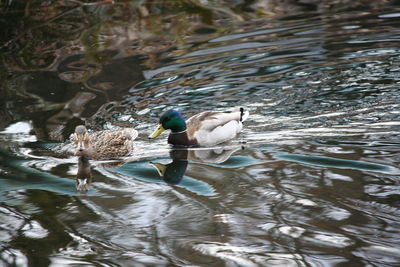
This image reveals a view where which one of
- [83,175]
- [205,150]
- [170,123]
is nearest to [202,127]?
[205,150]

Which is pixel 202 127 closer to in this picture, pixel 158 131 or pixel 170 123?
pixel 170 123

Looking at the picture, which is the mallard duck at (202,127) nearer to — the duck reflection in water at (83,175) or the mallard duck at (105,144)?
the mallard duck at (105,144)

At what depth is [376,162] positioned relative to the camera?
293 inches

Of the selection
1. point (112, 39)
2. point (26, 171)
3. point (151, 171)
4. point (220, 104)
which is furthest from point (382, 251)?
point (112, 39)

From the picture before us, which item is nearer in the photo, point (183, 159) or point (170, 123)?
point (183, 159)

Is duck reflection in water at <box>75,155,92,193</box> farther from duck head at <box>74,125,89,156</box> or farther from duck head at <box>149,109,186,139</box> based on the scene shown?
duck head at <box>149,109,186,139</box>

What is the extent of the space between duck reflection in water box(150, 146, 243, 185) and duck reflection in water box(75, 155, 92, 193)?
Result: 734 millimetres

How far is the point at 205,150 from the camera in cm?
884

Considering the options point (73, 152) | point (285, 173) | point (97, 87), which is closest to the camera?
point (285, 173)

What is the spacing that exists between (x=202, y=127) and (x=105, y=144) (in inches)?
49.3

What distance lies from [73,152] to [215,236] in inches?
122

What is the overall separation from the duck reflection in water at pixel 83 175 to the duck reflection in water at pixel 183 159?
734 millimetres

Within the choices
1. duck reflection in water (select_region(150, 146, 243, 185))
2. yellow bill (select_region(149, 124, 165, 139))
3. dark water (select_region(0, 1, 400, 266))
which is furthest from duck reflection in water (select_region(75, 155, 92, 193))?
yellow bill (select_region(149, 124, 165, 139))

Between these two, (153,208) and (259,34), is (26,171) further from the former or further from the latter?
(259,34)
